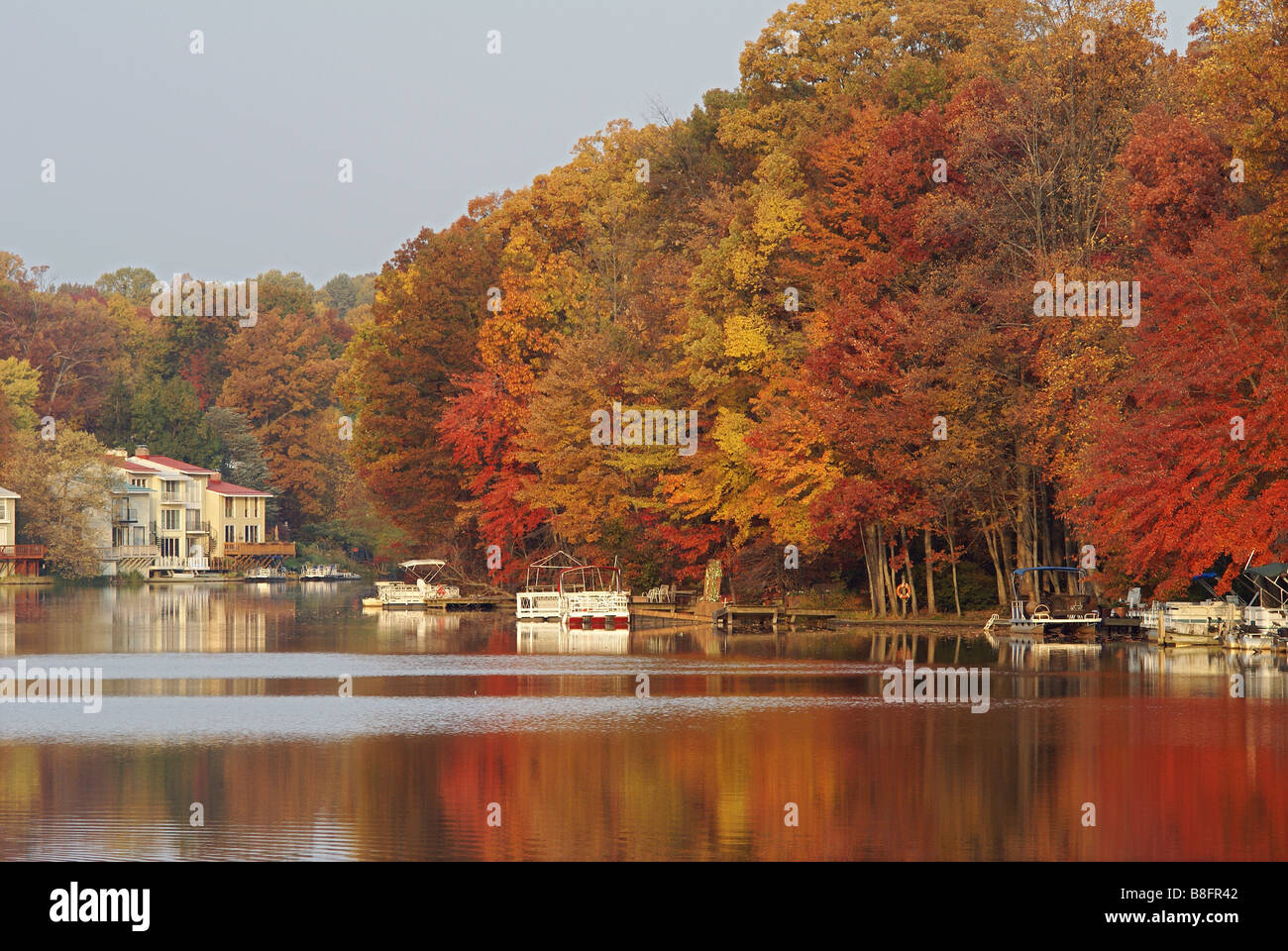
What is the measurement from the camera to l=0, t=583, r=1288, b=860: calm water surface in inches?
648

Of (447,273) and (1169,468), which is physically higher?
(447,273)

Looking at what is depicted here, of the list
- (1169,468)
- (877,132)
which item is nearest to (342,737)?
(1169,468)

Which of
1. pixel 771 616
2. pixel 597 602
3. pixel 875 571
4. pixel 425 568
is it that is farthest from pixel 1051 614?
pixel 425 568

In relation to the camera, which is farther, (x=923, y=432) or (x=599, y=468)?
(x=599, y=468)

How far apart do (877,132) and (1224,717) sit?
28.1m

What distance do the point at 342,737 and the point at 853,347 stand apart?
91.1 feet

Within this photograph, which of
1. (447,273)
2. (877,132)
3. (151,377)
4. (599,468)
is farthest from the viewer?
(151,377)

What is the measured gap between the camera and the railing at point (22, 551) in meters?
106

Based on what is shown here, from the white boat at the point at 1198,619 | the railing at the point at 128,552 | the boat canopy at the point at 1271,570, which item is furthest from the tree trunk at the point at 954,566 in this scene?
the railing at the point at 128,552

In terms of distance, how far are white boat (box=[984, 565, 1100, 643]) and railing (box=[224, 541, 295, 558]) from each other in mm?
90160

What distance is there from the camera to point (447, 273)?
78938 mm

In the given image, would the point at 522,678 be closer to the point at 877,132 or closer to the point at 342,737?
the point at 342,737

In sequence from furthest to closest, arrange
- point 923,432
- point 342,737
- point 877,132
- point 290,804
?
point 877,132 → point 923,432 → point 342,737 → point 290,804
